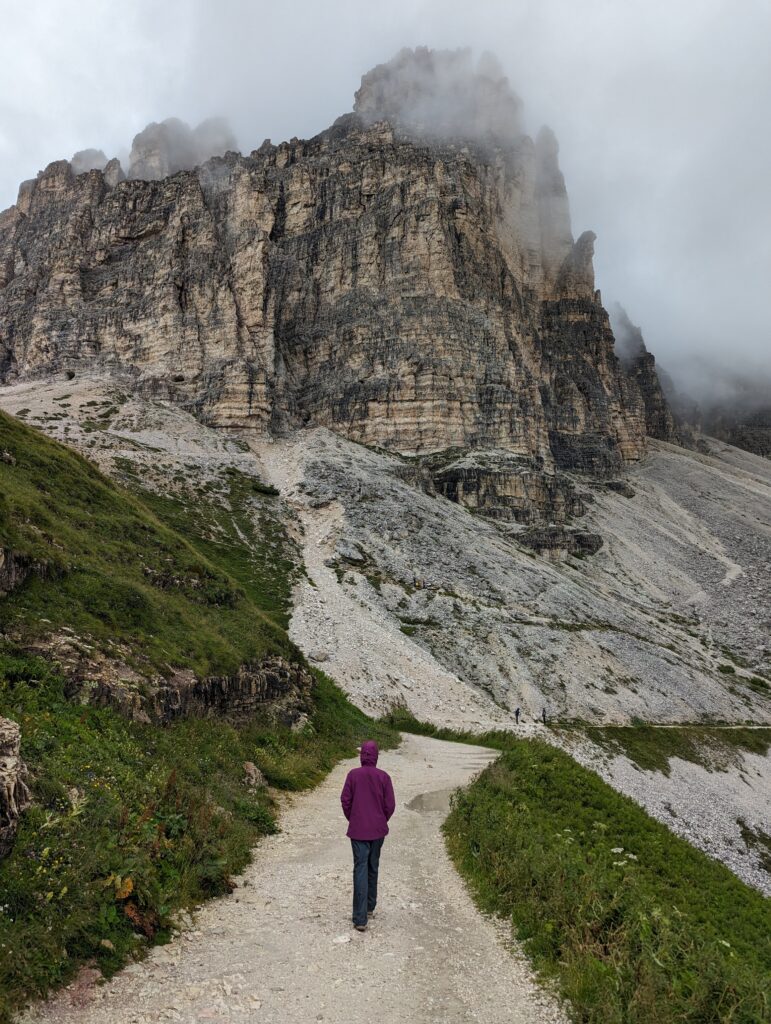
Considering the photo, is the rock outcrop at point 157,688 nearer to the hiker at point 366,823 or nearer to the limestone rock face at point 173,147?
the hiker at point 366,823

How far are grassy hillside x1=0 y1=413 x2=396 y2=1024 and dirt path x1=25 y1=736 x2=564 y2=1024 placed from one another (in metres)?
0.46

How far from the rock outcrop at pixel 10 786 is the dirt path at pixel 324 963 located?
1698 millimetres

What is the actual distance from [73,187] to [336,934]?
604 feet

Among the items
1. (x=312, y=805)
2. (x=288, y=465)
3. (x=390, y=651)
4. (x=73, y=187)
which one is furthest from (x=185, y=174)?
(x=312, y=805)

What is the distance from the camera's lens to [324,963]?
6926 millimetres

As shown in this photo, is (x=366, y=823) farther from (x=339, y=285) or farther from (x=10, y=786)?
(x=339, y=285)

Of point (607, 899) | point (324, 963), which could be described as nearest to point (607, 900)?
point (607, 899)

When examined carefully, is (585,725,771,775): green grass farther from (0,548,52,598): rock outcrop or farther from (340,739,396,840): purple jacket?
(0,548,52,598): rock outcrop

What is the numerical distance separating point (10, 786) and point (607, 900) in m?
7.75

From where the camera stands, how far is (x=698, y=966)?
6711 millimetres

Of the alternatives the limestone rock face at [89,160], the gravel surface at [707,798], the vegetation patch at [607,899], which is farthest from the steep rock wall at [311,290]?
the vegetation patch at [607,899]

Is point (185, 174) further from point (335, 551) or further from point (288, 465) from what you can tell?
point (335, 551)

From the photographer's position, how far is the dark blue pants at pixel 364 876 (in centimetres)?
795

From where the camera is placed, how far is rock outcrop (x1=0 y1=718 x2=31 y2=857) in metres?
6.50
